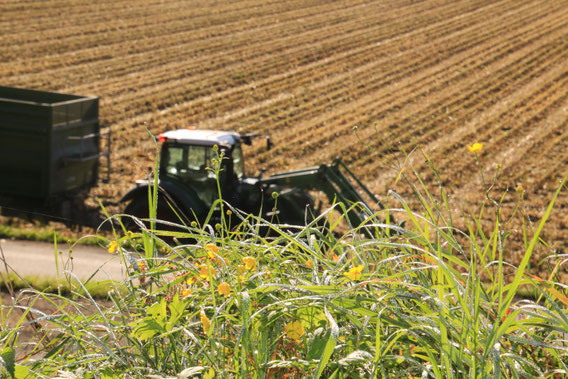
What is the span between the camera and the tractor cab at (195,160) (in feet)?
29.6

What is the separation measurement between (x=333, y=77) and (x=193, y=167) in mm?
13918

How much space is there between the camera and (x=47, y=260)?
8820 millimetres

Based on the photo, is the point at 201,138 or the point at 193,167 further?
the point at 193,167

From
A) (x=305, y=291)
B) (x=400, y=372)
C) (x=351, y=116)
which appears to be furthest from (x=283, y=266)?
(x=351, y=116)

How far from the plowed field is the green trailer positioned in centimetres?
95

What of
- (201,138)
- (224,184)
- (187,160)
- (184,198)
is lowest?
(184,198)

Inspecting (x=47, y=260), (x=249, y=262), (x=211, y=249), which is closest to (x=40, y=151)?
(x=47, y=260)

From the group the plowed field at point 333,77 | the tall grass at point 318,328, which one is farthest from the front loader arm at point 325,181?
the tall grass at point 318,328

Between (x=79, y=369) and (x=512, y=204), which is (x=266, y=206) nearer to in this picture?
(x=512, y=204)

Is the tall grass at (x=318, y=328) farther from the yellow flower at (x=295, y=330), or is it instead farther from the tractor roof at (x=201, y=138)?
the tractor roof at (x=201, y=138)

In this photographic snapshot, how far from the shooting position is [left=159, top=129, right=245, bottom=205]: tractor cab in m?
9.02

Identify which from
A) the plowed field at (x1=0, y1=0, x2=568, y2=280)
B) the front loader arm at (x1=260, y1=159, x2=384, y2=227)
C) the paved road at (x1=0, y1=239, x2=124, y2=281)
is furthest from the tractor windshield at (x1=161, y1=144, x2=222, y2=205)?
the plowed field at (x1=0, y1=0, x2=568, y2=280)

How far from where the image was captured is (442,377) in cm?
144

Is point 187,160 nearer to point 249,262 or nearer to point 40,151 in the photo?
point 40,151
